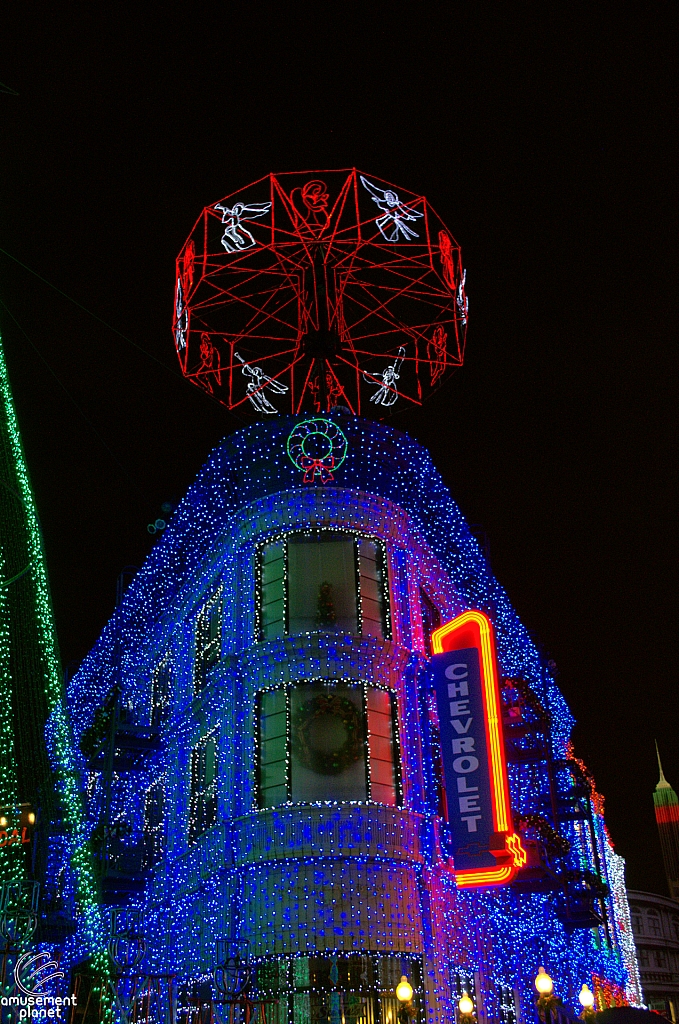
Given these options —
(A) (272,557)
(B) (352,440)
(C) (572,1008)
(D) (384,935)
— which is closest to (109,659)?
(A) (272,557)

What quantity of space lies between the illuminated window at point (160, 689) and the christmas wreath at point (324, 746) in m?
9.83

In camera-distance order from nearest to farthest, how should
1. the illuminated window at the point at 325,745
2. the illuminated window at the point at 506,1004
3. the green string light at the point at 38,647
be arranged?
the green string light at the point at 38,647, the illuminated window at the point at 325,745, the illuminated window at the point at 506,1004

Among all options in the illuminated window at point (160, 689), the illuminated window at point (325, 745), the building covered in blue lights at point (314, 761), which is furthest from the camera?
the illuminated window at point (160, 689)

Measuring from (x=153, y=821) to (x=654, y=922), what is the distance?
3293 inches

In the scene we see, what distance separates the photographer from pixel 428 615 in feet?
88.6

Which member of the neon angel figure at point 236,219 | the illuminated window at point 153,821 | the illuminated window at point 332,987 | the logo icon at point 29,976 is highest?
the neon angel figure at point 236,219

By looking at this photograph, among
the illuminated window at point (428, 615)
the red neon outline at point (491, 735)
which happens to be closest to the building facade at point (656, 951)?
the illuminated window at point (428, 615)

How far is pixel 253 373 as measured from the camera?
2380 centimetres

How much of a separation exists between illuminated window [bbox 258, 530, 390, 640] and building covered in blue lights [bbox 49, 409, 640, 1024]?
50 mm

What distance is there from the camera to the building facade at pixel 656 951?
9412 cm

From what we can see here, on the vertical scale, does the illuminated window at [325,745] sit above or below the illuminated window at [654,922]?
below

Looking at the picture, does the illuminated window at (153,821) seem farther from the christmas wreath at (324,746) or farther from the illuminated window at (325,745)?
the christmas wreath at (324,746)

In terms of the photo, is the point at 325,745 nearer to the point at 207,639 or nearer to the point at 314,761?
the point at 314,761

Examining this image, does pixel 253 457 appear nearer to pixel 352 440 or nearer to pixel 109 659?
pixel 352 440
